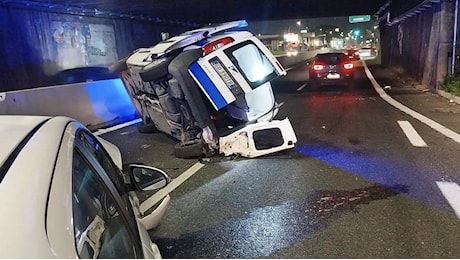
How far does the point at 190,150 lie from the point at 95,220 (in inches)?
213

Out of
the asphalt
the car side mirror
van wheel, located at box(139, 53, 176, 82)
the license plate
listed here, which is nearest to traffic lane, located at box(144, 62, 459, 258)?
the car side mirror

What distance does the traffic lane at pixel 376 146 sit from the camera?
588 cm

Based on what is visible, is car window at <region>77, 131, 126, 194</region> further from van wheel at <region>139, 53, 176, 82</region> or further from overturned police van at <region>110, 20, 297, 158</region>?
van wheel at <region>139, 53, 176, 82</region>

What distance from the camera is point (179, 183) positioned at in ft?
19.8

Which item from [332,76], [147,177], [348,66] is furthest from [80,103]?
[348,66]

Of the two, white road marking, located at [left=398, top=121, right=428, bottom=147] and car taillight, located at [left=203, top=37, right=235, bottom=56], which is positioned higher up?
car taillight, located at [left=203, top=37, right=235, bottom=56]

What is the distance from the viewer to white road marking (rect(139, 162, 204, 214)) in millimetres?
4996

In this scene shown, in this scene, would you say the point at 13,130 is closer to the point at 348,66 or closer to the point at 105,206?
the point at 105,206

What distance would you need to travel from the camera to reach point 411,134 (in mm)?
8719

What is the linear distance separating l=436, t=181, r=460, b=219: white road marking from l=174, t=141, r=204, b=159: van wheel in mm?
3534

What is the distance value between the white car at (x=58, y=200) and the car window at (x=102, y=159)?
2 centimetres

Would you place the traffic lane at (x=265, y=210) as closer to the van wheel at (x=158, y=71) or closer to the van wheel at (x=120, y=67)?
the van wheel at (x=158, y=71)

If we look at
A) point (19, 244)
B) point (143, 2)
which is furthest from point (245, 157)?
point (143, 2)

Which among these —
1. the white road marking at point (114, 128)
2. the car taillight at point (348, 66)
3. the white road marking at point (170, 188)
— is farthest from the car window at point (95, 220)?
the car taillight at point (348, 66)
